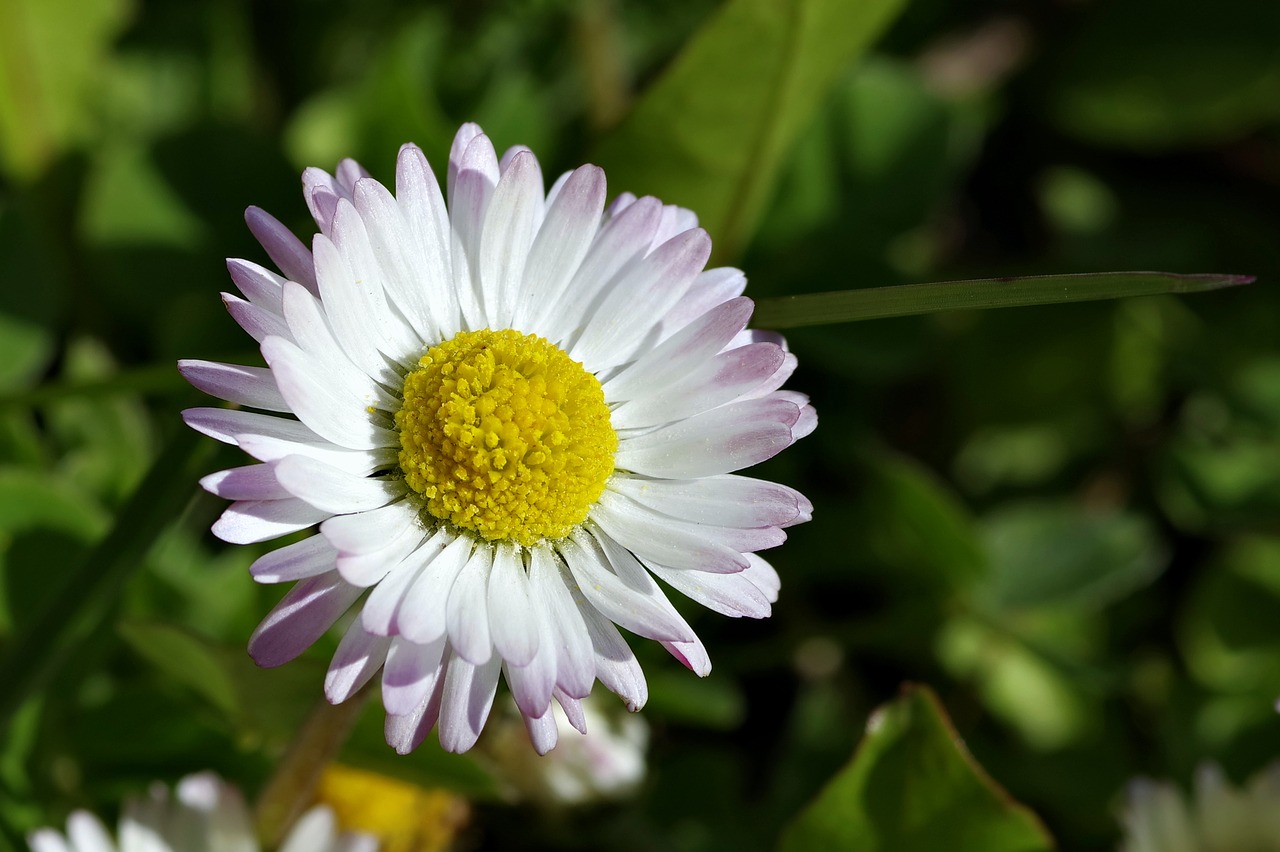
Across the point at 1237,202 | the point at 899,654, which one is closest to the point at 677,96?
the point at 899,654

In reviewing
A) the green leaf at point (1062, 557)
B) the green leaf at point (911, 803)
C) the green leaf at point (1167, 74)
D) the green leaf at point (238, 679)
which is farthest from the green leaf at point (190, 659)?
the green leaf at point (1167, 74)

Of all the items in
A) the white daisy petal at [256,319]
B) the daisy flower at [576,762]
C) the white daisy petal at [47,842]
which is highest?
the white daisy petal at [256,319]

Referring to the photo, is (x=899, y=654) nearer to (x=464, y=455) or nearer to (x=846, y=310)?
(x=846, y=310)

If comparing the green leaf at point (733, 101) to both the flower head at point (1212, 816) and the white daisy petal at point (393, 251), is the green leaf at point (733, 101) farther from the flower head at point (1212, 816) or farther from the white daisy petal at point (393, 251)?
the flower head at point (1212, 816)

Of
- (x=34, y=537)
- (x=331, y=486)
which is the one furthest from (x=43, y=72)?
(x=331, y=486)

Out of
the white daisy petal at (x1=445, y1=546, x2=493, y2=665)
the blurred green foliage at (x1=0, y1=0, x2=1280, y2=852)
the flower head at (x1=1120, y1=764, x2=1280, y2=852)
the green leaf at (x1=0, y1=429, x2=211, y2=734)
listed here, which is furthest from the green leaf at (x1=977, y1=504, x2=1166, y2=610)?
the green leaf at (x1=0, y1=429, x2=211, y2=734)

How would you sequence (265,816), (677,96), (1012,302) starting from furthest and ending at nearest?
(677,96)
(265,816)
(1012,302)
